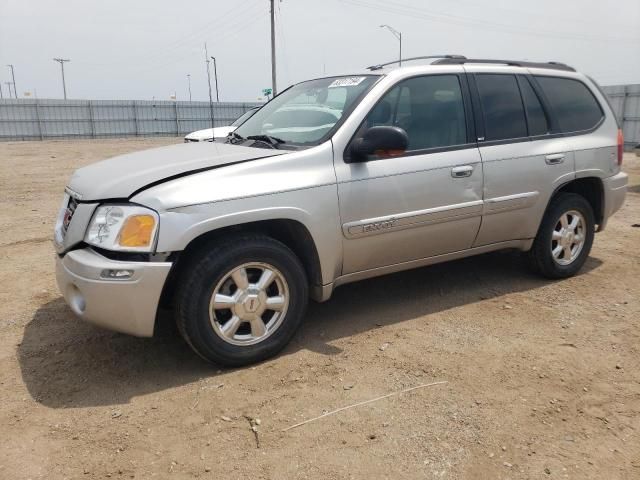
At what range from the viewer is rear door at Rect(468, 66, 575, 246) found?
4160 millimetres

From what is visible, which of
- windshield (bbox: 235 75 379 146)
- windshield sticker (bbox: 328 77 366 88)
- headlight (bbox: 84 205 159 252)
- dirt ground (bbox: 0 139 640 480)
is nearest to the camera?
dirt ground (bbox: 0 139 640 480)

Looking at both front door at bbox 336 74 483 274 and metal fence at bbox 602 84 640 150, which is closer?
front door at bbox 336 74 483 274

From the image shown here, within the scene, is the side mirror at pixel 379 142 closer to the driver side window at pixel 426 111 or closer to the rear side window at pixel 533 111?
the driver side window at pixel 426 111

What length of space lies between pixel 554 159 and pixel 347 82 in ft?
6.06

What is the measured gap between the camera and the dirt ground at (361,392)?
2.49 m

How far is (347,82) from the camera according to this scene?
3.99 m

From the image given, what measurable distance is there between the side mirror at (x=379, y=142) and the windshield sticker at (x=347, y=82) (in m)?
0.61

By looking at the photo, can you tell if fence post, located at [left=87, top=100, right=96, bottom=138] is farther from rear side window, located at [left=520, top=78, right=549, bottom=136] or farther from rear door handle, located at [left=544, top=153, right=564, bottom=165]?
rear door handle, located at [left=544, top=153, right=564, bottom=165]

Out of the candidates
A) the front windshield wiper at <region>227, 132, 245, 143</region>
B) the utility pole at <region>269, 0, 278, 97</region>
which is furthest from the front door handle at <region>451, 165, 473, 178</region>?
the utility pole at <region>269, 0, 278, 97</region>

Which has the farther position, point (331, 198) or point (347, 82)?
point (347, 82)

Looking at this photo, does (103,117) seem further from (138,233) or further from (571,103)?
(138,233)

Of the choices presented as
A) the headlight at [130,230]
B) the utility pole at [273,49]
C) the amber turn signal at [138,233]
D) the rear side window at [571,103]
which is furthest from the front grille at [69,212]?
the utility pole at [273,49]

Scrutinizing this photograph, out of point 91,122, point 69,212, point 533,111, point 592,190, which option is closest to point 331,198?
point 69,212

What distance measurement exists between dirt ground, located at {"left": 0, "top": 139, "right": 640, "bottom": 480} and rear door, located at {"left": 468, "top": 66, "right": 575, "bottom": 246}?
2.16 feet
